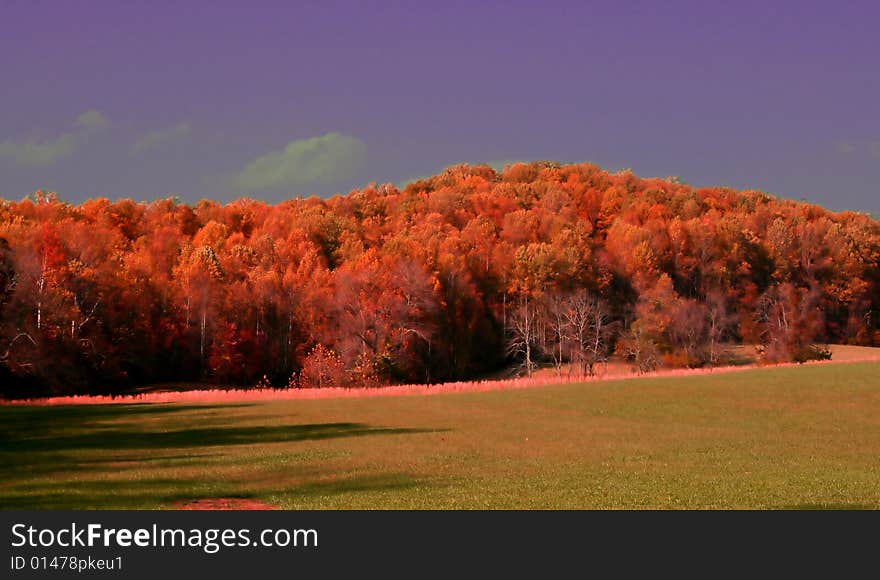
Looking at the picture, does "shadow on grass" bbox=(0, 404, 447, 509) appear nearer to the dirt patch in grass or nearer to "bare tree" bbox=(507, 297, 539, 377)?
the dirt patch in grass

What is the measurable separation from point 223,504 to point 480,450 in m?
14.8

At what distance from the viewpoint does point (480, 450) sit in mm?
35594

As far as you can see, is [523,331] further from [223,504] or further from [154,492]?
[223,504]

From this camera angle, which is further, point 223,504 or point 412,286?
point 412,286

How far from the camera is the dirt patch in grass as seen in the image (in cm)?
2183

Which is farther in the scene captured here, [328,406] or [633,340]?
[633,340]

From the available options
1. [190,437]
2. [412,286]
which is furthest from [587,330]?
[190,437]
